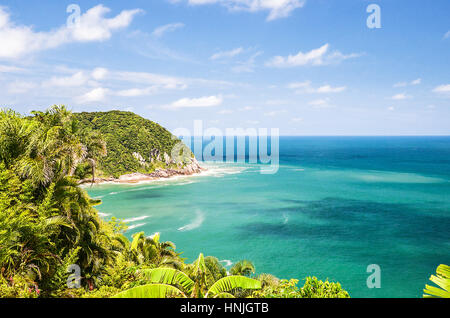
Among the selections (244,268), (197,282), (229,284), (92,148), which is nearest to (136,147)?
(244,268)

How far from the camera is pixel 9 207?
877cm

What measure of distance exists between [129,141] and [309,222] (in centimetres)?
6585

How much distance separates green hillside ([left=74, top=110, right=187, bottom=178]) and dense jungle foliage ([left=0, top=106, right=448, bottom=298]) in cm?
6776

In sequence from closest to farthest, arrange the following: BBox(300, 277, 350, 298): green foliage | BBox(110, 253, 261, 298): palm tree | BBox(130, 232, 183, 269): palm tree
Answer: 1. BBox(110, 253, 261, 298): palm tree
2. BBox(300, 277, 350, 298): green foliage
3. BBox(130, 232, 183, 269): palm tree

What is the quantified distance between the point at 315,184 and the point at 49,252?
72321 mm

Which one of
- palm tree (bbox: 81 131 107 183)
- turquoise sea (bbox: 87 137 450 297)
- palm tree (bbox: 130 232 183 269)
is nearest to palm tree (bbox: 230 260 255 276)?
palm tree (bbox: 130 232 183 269)

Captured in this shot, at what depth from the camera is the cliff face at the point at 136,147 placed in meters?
82.9

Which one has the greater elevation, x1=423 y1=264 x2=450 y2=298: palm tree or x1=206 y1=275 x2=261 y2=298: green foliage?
x1=423 y1=264 x2=450 y2=298: palm tree

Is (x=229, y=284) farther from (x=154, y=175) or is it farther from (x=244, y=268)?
(x=154, y=175)

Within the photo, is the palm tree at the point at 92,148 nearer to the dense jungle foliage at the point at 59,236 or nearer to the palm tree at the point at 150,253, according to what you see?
the dense jungle foliage at the point at 59,236

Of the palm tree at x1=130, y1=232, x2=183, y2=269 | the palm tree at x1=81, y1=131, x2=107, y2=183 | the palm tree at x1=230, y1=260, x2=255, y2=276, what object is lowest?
the palm tree at x1=230, y1=260, x2=255, y2=276

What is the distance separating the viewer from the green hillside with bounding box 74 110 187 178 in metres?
82.8

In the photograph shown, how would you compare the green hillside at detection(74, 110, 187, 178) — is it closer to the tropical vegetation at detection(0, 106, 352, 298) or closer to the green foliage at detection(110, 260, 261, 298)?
the tropical vegetation at detection(0, 106, 352, 298)

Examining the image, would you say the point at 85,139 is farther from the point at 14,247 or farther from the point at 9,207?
the point at 14,247
